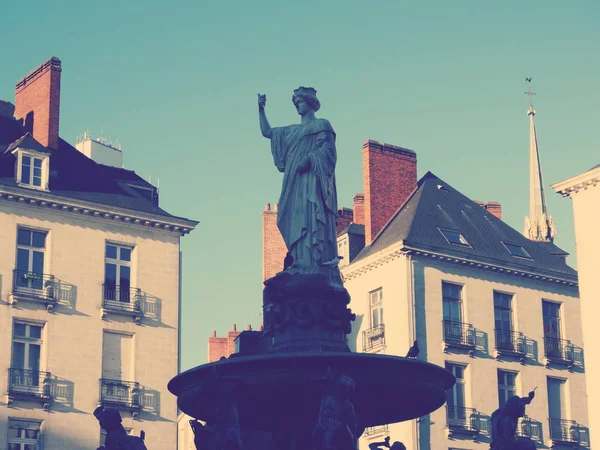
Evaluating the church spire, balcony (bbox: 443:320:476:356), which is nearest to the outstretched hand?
balcony (bbox: 443:320:476:356)

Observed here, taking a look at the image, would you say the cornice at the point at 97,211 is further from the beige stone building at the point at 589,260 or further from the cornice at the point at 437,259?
the beige stone building at the point at 589,260

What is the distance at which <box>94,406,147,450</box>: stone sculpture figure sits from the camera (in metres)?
16.8

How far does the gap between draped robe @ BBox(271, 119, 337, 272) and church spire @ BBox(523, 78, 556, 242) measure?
69.5 meters

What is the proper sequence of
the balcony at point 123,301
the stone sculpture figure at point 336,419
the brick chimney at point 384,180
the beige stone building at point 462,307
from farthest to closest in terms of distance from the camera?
the brick chimney at point 384,180, the beige stone building at point 462,307, the balcony at point 123,301, the stone sculpture figure at point 336,419

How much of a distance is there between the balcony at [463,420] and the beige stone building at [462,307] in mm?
38

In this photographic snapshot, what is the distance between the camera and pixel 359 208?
2270 inches

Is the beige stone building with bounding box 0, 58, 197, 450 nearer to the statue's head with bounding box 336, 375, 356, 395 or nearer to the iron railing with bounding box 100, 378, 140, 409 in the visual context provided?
the iron railing with bounding box 100, 378, 140, 409

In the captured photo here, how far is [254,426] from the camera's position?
17.9 metres

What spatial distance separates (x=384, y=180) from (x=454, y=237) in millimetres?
3889

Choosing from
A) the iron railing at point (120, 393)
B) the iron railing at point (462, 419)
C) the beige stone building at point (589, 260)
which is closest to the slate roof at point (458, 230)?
the beige stone building at point (589, 260)

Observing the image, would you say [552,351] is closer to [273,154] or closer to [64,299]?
[64,299]

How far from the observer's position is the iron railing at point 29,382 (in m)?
42.8

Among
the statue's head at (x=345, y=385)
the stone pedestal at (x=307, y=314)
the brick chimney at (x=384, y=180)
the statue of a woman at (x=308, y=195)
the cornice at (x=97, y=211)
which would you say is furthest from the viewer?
the brick chimney at (x=384, y=180)

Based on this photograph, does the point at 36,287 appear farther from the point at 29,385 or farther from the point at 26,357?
the point at 29,385
